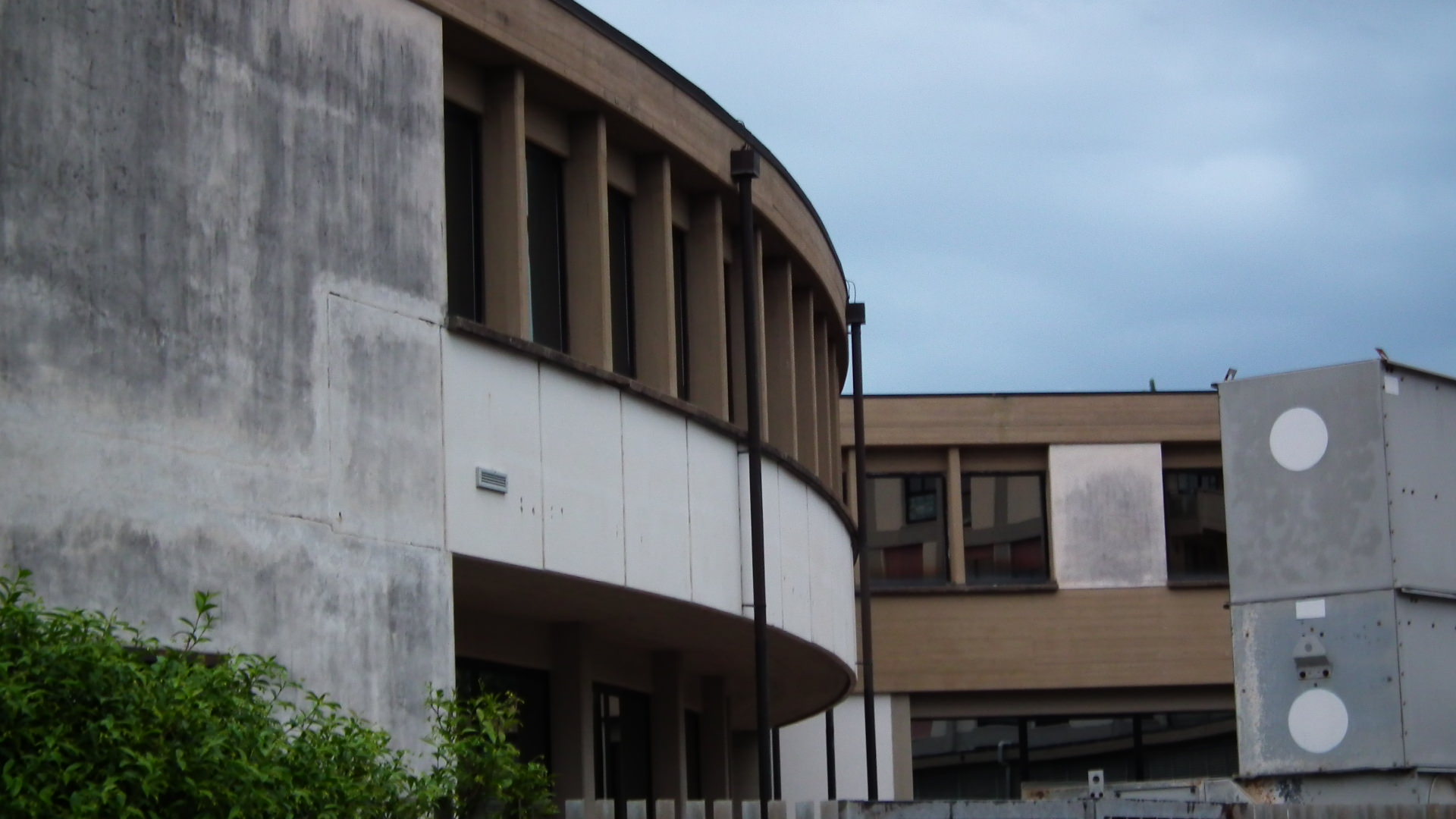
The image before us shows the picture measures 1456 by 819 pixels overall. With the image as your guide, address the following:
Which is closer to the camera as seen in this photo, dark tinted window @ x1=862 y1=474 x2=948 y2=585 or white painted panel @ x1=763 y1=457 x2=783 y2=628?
white painted panel @ x1=763 y1=457 x2=783 y2=628

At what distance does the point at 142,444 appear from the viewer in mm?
12102

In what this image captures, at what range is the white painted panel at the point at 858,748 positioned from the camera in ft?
107

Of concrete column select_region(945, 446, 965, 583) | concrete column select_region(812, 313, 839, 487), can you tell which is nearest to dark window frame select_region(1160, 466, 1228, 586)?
concrete column select_region(945, 446, 965, 583)

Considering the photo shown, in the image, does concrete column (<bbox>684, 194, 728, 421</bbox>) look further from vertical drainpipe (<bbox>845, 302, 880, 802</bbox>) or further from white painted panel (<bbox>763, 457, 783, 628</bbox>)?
vertical drainpipe (<bbox>845, 302, 880, 802</bbox>)

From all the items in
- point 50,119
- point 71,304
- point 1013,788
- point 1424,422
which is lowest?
point 1013,788

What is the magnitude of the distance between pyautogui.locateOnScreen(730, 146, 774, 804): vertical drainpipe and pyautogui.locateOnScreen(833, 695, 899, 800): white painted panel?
552 inches

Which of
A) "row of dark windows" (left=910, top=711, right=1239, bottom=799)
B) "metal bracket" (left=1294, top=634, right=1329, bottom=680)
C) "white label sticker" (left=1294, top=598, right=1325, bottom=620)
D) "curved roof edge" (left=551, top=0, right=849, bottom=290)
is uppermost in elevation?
"curved roof edge" (left=551, top=0, right=849, bottom=290)

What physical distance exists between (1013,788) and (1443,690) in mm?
23841

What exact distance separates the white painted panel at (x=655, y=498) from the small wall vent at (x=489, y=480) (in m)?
1.71

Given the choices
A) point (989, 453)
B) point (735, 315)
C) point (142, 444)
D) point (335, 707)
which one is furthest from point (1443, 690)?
point (989, 453)

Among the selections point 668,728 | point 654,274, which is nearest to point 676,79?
point 654,274

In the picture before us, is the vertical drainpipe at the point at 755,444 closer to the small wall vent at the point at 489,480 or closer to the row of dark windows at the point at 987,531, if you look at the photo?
the small wall vent at the point at 489,480

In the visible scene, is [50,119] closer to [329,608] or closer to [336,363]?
[336,363]

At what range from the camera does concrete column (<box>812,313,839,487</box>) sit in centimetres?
2419
